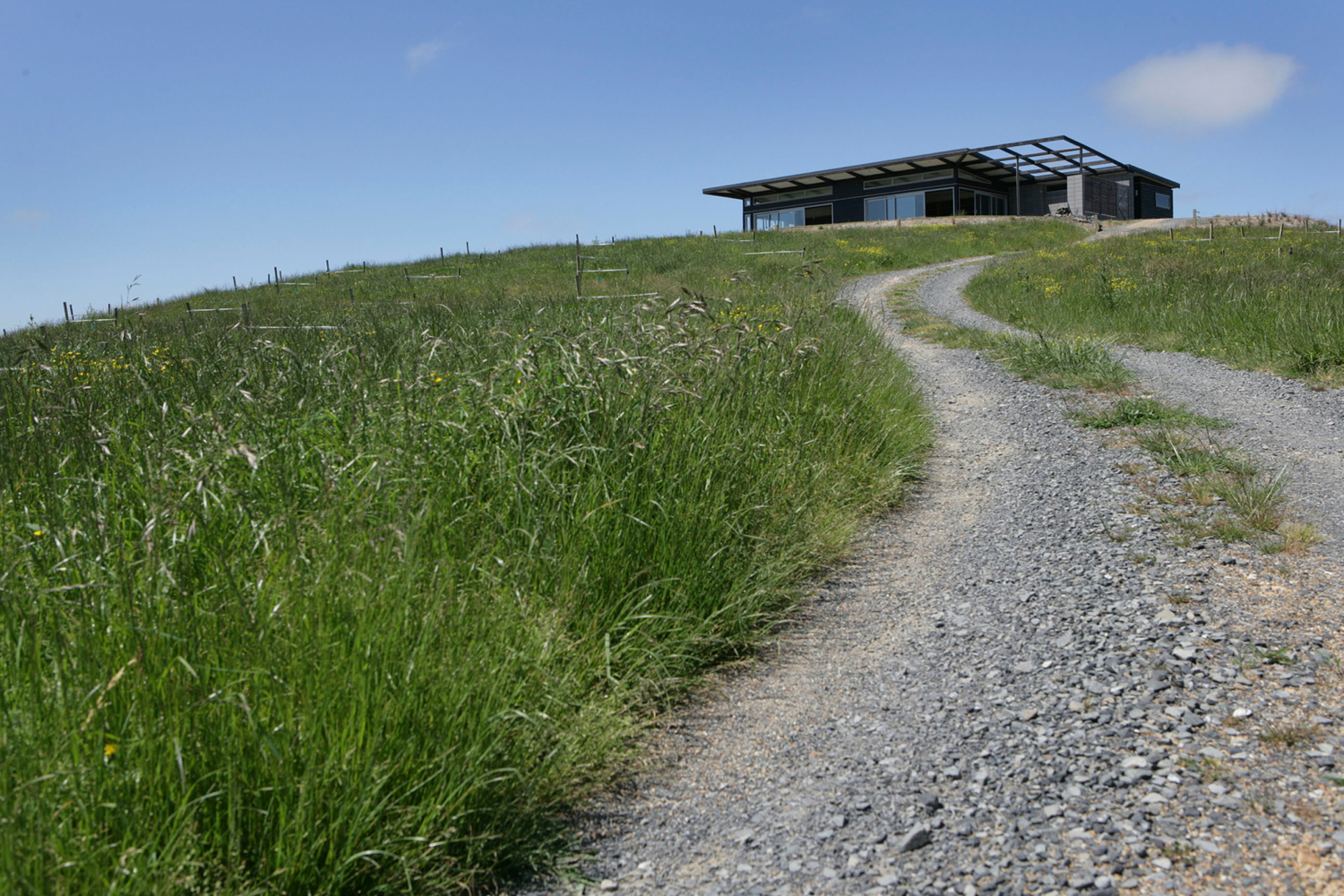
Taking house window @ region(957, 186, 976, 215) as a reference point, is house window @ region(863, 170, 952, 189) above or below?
above

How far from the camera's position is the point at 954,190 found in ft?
156

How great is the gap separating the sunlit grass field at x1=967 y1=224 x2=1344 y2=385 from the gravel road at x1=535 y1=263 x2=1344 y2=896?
565cm

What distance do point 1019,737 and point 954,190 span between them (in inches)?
1961

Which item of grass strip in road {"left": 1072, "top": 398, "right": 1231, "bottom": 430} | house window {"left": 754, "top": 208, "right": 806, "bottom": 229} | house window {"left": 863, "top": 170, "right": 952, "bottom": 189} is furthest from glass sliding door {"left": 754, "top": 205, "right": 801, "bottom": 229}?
grass strip in road {"left": 1072, "top": 398, "right": 1231, "bottom": 430}

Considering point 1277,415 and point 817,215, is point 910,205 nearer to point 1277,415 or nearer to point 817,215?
point 817,215

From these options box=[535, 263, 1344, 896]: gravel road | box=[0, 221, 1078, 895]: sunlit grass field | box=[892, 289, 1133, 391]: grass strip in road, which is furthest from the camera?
box=[892, 289, 1133, 391]: grass strip in road

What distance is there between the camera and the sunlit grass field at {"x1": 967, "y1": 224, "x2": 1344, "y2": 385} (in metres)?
9.16

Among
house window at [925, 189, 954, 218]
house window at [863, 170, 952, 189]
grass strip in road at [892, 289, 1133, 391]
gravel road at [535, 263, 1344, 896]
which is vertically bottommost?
gravel road at [535, 263, 1344, 896]

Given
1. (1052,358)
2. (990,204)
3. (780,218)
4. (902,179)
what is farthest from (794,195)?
(1052,358)

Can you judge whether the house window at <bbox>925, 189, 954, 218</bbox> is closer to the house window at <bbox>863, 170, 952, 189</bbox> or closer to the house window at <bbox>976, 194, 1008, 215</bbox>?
the house window at <bbox>863, 170, 952, 189</bbox>

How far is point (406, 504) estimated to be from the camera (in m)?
2.55

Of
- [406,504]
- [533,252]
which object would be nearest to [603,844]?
[406,504]

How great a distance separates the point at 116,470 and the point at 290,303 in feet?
79.2

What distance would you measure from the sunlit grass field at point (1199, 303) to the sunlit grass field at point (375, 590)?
643 cm
